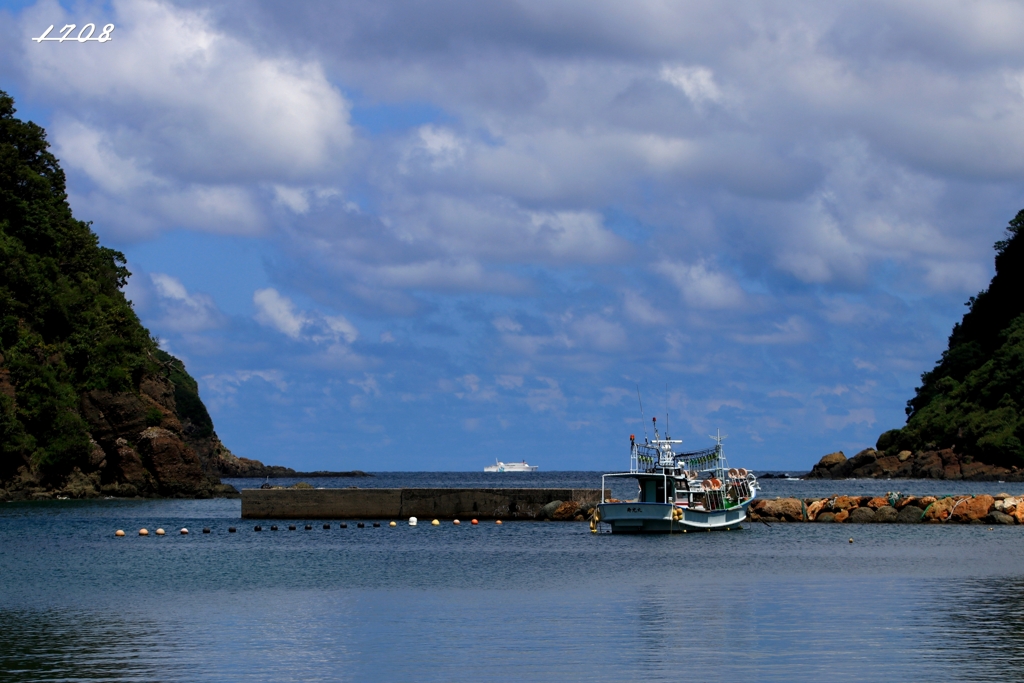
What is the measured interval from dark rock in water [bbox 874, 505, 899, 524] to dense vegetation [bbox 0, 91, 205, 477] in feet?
180

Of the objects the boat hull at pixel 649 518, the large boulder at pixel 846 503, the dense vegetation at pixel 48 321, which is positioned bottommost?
the boat hull at pixel 649 518

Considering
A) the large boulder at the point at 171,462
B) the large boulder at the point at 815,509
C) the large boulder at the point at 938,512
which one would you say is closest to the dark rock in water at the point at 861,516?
the large boulder at the point at 815,509

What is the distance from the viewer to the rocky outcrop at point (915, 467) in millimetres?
122750

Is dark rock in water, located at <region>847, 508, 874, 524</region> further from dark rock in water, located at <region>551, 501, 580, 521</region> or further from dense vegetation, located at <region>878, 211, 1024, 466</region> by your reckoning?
dense vegetation, located at <region>878, 211, 1024, 466</region>

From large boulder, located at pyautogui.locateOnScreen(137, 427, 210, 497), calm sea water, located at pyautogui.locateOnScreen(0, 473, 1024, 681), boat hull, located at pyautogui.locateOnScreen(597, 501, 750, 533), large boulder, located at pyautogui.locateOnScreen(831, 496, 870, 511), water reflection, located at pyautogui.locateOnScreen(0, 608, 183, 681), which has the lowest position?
water reflection, located at pyautogui.locateOnScreen(0, 608, 183, 681)

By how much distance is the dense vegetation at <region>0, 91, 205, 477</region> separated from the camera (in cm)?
8075

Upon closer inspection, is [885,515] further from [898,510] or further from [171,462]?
[171,462]

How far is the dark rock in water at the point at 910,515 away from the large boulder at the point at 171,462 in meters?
53.5

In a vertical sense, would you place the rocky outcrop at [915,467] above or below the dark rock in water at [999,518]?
above


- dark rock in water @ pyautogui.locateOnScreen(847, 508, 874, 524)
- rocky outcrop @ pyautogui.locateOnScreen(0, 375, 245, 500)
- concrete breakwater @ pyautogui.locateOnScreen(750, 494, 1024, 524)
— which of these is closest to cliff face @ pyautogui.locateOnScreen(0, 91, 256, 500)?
rocky outcrop @ pyautogui.locateOnScreen(0, 375, 245, 500)

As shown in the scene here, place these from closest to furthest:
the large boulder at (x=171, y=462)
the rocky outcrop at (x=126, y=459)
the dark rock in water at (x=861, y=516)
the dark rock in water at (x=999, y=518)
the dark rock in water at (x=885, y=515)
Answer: the dark rock in water at (x=999, y=518) < the dark rock in water at (x=885, y=515) < the dark rock in water at (x=861, y=516) < the rocky outcrop at (x=126, y=459) < the large boulder at (x=171, y=462)

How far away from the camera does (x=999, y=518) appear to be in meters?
62.3

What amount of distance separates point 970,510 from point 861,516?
592cm

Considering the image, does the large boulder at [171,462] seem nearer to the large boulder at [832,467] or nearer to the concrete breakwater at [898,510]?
the concrete breakwater at [898,510]
